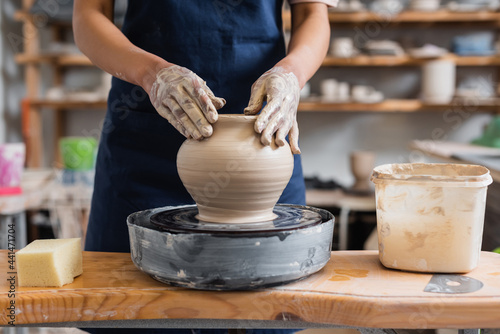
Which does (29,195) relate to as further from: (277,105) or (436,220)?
(436,220)

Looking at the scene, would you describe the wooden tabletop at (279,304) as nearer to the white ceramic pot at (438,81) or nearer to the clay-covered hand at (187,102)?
the clay-covered hand at (187,102)

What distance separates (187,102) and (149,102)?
41 centimetres

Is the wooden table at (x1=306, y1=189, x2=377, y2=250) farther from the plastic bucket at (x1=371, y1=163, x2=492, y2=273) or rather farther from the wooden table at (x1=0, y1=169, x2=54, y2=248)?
the plastic bucket at (x1=371, y1=163, x2=492, y2=273)

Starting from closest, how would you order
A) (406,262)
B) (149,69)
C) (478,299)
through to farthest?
(478,299), (406,262), (149,69)

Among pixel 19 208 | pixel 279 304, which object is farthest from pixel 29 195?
pixel 279 304

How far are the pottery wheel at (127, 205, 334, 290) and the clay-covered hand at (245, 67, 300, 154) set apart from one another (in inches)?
6.9

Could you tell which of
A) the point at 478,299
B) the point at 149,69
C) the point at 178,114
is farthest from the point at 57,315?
the point at 478,299

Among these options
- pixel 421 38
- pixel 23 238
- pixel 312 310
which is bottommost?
pixel 23 238

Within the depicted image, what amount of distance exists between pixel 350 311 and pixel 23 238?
197 centimetres

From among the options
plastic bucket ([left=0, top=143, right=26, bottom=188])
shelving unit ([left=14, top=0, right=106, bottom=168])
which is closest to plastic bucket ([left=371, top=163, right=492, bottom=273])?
plastic bucket ([left=0, top=143, right=26, bottom=188])

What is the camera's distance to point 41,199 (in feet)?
8.11

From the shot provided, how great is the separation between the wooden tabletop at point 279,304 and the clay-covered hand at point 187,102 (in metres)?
0.29

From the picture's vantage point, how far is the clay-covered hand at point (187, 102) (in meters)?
0.94

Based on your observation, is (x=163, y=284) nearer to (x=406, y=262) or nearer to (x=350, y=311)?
(x=350, y=311)
